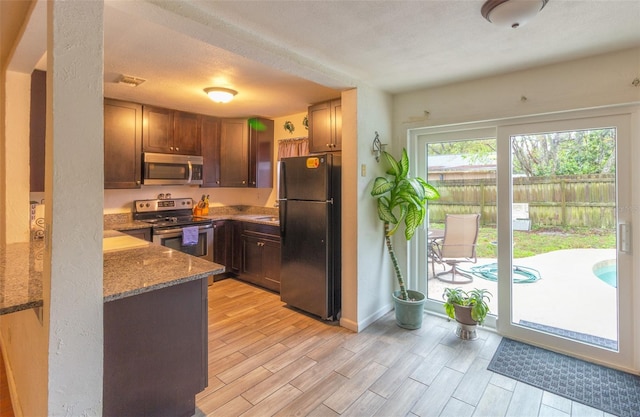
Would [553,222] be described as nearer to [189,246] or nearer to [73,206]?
[73,206]

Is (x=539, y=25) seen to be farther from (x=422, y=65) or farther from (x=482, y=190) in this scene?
(x=482, y=190)

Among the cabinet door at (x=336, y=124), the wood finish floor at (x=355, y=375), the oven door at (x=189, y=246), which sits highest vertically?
the cabinet door at (x=336, y=124)

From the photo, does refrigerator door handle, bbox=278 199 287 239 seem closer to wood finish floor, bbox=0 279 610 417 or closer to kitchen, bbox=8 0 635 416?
kitchen, bbox=8 0 635 416

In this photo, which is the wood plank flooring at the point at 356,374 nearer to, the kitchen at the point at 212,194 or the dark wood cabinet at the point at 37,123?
the dark wood cabinet at the point at 37,123

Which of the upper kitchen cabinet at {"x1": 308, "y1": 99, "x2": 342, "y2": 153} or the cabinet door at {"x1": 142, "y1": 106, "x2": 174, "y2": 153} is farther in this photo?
the cabinet door at {"x1": 142, "y1": 106, "x2": 174, "y2": 153}

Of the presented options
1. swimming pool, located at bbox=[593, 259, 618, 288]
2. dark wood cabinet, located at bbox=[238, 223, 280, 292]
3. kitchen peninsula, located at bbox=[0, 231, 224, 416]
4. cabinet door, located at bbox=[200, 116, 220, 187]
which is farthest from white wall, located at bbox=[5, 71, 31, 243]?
swimming pool, located at bbox=[593, 259, 618, 288]

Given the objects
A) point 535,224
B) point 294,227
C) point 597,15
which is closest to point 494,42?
point 597,15

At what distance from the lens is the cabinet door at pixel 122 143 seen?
11.6ft

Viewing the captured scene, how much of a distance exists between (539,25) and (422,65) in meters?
0.83

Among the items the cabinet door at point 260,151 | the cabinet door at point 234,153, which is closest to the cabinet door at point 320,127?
the cabinet door at point 260,151

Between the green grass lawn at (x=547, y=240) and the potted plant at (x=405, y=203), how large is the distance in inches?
25.1

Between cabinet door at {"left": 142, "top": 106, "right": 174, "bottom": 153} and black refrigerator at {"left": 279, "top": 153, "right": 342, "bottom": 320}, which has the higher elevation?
cabinet door at {"left": 142, "top": 106, "right": 174, "bottom": 153}

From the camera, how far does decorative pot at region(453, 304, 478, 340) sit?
2.77 metres

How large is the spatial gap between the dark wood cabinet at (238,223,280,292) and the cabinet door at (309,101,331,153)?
114 centimetres
